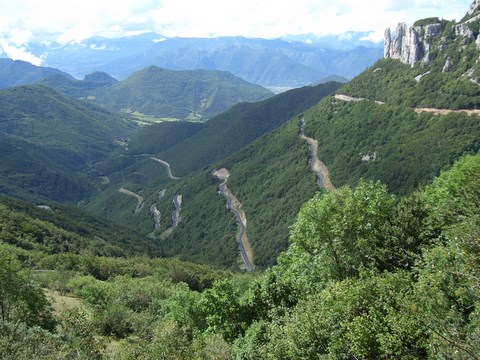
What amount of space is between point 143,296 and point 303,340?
118 ft

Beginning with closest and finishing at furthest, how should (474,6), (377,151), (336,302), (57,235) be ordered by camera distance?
(336,302)
(57,235)
(377,151)
(474,6)

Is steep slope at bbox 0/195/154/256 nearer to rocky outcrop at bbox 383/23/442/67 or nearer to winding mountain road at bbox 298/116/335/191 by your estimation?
winding mountain road at bbox 298/116/335/191

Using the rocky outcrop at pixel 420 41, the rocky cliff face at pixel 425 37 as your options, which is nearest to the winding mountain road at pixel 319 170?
the rocky outcrop at pixel 420 41

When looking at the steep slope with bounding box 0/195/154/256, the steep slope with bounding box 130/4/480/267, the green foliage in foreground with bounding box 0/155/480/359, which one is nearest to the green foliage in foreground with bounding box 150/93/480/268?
the steep slope with bounding box 130/4/480/267

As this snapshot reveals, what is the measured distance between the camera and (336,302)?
23.2 m

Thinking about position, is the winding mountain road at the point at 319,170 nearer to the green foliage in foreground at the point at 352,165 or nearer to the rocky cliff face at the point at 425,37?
the green foliage in foreground at the point at 352,165

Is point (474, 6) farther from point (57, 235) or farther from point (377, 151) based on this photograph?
point (57, 235)

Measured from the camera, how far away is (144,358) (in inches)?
864

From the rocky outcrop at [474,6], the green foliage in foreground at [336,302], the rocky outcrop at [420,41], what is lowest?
the green foliage in foreground at [336,302]

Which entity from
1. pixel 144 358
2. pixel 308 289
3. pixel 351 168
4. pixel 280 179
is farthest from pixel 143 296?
pixel 280 179

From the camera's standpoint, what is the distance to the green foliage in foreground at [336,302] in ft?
61.8

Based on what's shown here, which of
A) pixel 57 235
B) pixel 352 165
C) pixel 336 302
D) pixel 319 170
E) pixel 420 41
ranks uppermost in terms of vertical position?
pixel 420 41

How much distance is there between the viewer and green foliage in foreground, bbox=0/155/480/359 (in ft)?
61.8

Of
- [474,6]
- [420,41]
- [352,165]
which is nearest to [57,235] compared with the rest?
[352,165]
